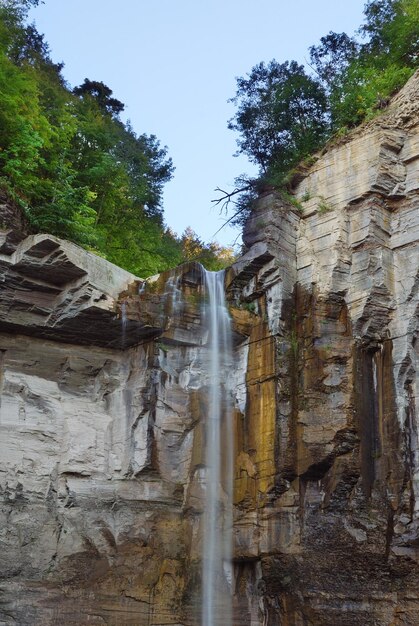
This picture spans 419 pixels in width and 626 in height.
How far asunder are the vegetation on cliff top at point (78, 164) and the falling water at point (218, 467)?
12.4ft

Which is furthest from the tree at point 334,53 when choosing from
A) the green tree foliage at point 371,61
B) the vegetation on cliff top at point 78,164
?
the vegetation on cliff top at point 78,164

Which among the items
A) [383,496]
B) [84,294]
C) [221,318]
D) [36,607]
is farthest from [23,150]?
[383,496]

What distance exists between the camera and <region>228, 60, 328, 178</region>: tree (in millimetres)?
20094

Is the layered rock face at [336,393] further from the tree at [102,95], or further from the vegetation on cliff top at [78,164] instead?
the tree at [102,95]

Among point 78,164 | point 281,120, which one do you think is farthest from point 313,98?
point 78,164

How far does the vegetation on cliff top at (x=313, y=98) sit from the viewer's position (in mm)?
19406

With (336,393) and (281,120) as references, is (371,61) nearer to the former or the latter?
(281,120)

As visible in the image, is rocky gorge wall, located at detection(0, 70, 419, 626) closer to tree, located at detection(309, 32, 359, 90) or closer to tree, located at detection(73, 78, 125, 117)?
tree, located at detection(309, 32, 359, 90)

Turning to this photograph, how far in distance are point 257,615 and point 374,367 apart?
573 cm

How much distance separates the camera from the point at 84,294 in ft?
50.2

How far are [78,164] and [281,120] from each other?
261 inches

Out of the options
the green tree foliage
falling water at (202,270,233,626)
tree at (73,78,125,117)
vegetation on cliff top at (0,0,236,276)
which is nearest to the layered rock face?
falling water at (202,270,233,626)

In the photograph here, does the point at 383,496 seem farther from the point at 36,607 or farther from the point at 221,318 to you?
the point at 36,607

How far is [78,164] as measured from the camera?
2277cm
